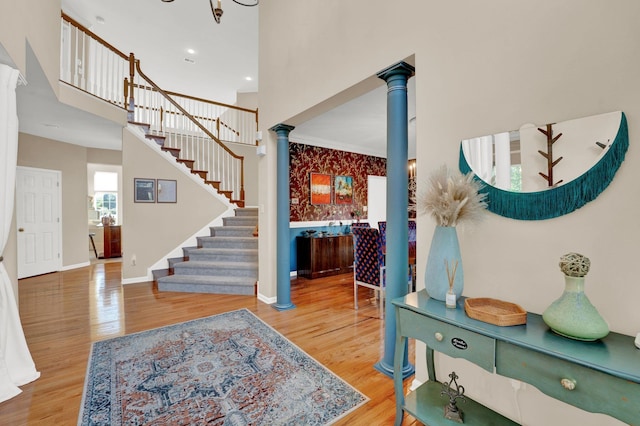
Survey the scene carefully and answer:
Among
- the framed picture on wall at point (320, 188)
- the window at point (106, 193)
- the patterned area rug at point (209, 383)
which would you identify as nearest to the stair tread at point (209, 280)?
the patterned area rug at point (209, 383)

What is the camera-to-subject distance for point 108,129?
504cm

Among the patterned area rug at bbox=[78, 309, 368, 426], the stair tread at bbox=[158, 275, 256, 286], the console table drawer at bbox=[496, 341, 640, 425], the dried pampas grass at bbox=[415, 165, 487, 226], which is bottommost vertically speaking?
the patterned area rug at bbox=[78, 309, 368, 426]

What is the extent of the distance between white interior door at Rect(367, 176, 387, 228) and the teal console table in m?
5.30

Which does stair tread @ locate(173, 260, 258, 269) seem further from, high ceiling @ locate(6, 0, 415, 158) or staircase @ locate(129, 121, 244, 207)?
high ceiling @ locate(6, 0, 415, 158)

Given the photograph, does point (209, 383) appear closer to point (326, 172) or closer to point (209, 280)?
point (209, 280)

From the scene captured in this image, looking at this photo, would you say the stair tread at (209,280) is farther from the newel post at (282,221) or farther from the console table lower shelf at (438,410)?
the console table lower shelf at (438,410)

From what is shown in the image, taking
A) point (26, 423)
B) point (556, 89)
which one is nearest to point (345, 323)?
point (26, 423)

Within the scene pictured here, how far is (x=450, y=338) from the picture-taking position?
1323mm

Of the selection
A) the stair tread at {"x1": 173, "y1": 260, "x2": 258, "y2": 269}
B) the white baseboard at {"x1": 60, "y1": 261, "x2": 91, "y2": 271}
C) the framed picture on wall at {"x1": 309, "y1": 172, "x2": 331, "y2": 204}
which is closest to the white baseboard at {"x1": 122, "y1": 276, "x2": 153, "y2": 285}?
the stair tread at {"x1": 173, "y1": 260, "x2": 258, "y2": 269}

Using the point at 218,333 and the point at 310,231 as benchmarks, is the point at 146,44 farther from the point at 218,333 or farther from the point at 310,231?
the point at 218,333

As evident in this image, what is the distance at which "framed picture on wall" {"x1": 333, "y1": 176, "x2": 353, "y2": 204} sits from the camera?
6.20m

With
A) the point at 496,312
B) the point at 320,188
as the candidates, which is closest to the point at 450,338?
the point at 496,312

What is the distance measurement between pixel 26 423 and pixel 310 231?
13.9 feet

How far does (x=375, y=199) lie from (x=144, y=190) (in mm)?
4905
